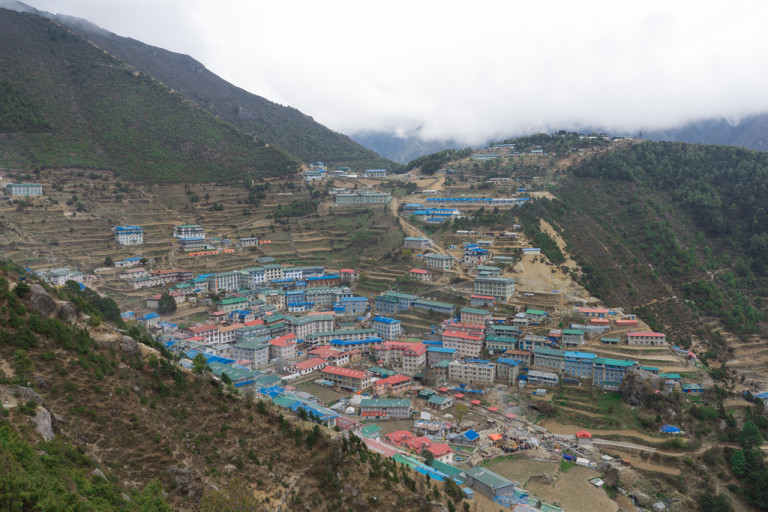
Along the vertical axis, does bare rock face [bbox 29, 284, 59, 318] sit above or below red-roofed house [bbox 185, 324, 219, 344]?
above

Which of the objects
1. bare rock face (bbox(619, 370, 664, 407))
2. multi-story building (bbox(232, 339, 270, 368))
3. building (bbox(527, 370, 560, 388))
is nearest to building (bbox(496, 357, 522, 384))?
building (bbox(527, 370, 560, 388))

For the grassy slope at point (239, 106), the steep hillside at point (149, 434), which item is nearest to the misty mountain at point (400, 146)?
the grassy slope at point (239, 106)

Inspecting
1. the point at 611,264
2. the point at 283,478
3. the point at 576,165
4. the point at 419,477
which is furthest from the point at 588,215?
the point at 283,478

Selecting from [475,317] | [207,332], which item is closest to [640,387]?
[475,317]

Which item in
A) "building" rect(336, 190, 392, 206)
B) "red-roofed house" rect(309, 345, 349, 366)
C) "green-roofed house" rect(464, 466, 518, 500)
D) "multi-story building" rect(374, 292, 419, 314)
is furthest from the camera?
"building" rect(336, 190, 392, 206)

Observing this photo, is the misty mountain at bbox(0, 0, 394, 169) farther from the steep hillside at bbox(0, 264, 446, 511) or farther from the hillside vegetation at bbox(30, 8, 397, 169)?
the steep hillside at bbox(0, 264, 446, 511)

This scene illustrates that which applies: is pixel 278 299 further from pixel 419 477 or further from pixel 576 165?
pixel 576 165

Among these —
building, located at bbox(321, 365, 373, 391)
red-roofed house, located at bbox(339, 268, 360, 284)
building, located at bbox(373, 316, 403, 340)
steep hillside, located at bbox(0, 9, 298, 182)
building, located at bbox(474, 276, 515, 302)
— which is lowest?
building, located at bbox(321, 365, 373, 391)
